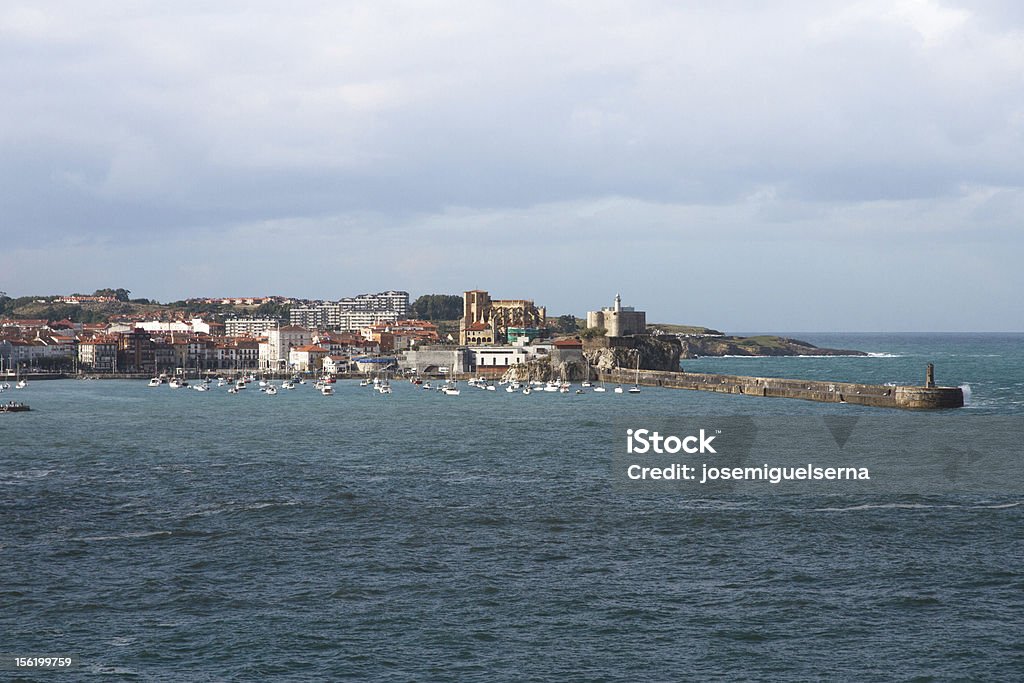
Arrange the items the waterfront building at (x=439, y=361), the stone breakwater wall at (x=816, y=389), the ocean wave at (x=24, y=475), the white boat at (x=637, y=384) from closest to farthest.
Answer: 1. the ocean wave at (x=24, y=475)
2. the stone breakwater wall at (x=816, y=389)
3. the white boat at (x=637, y=384)
4. the waterfront building at (x=439, y=361)

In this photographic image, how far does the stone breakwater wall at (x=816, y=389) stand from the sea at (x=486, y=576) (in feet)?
142

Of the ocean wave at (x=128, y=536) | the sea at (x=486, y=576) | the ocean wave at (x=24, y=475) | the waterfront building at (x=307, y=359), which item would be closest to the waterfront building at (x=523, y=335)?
the waterfront building at (x=307, y=359)

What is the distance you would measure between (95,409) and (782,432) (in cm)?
6312

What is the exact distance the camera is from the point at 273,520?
3584 centimetres

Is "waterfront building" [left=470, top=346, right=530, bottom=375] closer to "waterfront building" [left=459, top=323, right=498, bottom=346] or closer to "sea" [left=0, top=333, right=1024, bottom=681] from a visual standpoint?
"waterfront building" [left=459, top=323, right=498, bottom=346]

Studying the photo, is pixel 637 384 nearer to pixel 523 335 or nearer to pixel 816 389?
pixel 816 389

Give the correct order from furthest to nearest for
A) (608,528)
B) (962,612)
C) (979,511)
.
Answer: (979,511) < (608,528) < (962,612)

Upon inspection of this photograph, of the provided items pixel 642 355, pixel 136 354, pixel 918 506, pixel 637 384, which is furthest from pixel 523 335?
pixel 918 506

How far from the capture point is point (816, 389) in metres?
102

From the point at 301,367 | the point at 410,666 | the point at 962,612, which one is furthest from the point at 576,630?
the point at 301,367

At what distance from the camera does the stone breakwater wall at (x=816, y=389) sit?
86062mm

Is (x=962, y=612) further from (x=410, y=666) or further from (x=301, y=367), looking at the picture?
(x=301, y=367)

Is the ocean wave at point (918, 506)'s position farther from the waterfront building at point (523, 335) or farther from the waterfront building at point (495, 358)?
the waterfront building at point (523, 335)

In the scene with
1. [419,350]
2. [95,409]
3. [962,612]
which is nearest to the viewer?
[962,612]
